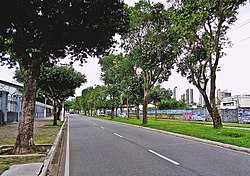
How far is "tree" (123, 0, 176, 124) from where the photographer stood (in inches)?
1025

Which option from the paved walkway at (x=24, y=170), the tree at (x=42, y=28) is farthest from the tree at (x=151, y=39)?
the paved walkway at (x=24, y=170)

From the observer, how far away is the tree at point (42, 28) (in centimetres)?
984

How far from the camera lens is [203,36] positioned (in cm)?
1969

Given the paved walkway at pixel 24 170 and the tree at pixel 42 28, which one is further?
the tree at pixel 42 28

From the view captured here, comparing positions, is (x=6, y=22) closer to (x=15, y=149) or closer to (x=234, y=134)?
(x=15, y=149)

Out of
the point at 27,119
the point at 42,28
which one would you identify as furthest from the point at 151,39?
the point at 27,119

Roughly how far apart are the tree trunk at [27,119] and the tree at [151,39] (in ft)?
52.6

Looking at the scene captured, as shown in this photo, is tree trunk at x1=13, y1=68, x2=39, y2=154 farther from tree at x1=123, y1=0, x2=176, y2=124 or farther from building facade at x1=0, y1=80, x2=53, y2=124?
building facade at x1=0, y1=80, x2=53, y2=124

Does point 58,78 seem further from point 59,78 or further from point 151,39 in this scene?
point 151,39

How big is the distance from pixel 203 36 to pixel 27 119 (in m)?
14.5

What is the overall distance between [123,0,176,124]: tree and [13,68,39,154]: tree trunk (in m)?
16.0

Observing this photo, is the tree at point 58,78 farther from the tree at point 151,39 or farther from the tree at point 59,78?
the tree at point 151,39

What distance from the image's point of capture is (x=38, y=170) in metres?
6.89

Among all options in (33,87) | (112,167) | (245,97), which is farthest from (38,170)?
(245,97)
